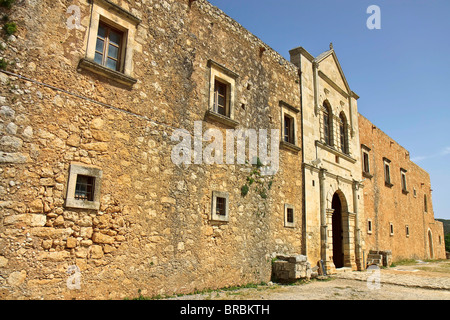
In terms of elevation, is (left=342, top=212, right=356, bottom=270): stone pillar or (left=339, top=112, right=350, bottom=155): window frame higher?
(left=339, top=112, right=350, bottom=155): window frame

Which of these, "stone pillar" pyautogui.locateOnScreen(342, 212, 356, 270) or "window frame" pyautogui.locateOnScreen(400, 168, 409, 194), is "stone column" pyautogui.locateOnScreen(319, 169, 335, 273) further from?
"window frame" pyautogui.locateOnScreen(400, 168, 409, 194)

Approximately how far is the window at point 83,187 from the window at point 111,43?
1688 millimetres

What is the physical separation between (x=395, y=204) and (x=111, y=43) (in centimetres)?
1856

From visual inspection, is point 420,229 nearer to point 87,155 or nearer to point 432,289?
point 432,289

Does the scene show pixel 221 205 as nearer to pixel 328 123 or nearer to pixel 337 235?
pixel 328 123

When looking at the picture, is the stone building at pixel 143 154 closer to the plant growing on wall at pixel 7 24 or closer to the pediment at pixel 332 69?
the plant growing on wall at pixel 7 24

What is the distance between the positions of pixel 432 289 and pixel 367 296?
8.04ft

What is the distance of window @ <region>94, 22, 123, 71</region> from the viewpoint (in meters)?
6.11

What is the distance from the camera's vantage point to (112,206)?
5816 mm

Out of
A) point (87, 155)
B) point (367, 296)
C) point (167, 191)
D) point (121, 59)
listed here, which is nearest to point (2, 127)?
point (87, 155)

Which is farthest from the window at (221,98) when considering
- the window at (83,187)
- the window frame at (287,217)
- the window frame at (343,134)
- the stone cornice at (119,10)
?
the window frame at (343,134)

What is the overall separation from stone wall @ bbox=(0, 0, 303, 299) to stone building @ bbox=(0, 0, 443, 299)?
0.07 feet

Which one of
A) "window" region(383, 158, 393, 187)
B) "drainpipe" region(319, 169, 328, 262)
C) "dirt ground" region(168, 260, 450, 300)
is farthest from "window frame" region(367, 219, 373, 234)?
"dirt ground" region(168, 260, 450, 300)

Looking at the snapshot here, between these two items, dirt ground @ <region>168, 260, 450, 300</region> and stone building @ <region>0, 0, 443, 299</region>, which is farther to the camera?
dirt ground @ <region>168, 260, 450, 300</region>
